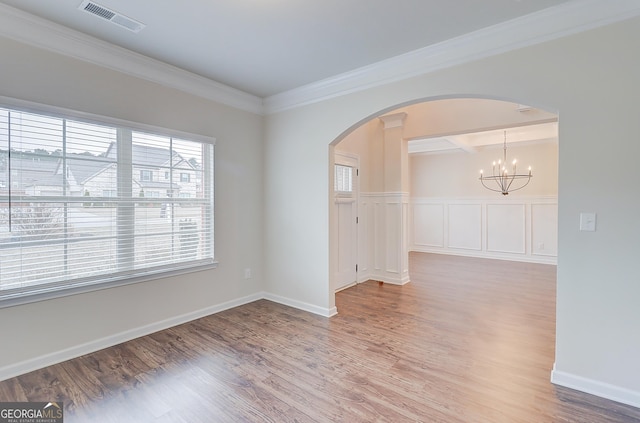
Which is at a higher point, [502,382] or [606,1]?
[606,1]

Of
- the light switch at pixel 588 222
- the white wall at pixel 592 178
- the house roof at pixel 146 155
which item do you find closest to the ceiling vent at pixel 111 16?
the house roof at pixel 146 155

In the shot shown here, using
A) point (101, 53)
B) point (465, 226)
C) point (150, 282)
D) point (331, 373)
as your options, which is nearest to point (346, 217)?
point (331, 373)

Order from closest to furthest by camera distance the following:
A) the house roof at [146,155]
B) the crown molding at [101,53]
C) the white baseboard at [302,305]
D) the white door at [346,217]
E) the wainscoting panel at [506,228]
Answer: the crown molding at [101,53], the house roof at [146,155], the white baseboard at [302,305], the white door at [346,217], the wainscoting panel at [506,228]

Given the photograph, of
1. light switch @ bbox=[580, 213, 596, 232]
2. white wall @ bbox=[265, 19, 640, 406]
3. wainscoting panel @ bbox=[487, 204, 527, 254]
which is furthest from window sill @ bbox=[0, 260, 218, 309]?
wainscoting panel @ bbox=[487, 204, 527, 254]

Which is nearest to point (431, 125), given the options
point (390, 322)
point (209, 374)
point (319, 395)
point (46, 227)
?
point (390, 322)

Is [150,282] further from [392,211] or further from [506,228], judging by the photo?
[506,228]

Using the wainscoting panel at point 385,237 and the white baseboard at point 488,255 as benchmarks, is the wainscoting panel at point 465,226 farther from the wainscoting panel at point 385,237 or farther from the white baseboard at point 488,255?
the wainscoting panel at point 385,237

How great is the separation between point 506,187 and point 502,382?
6317 millimetres

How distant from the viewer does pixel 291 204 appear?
3992 mm

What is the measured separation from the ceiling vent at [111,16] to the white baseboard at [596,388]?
4.26 m

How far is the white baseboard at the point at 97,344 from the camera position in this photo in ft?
7.66

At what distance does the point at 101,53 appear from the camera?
271 cm

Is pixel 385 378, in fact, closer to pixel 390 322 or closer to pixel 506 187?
pixel 390 322

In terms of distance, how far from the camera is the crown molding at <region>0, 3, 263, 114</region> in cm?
230
